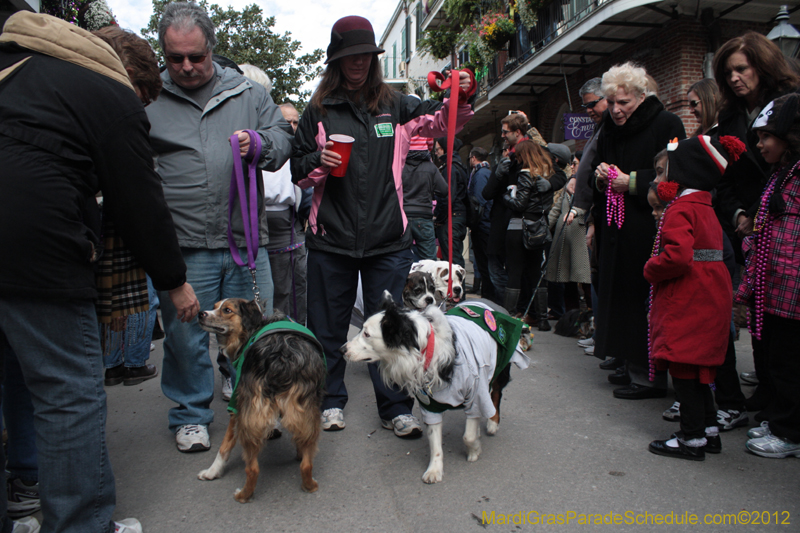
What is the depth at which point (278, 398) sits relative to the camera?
2768 mm

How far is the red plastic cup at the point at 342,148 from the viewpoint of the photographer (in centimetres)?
331

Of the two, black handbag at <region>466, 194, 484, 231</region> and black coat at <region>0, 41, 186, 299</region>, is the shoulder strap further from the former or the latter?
black handbag at <region>466, 194, 484, 231</region>

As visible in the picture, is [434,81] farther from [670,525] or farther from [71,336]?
[670,525]

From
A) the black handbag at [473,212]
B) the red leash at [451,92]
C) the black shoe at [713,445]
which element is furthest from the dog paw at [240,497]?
the black handbag at [473,212]

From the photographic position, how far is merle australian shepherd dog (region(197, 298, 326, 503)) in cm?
276

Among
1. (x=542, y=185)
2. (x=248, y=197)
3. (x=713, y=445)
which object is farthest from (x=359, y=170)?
(x=542, y=185)

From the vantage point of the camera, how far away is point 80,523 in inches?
83.7

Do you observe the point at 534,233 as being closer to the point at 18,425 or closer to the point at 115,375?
the point at 115,375

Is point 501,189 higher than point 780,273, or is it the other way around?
point 501,189

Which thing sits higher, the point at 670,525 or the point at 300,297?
the point at 300,297

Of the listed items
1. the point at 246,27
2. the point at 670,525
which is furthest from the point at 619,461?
the point at 246,27

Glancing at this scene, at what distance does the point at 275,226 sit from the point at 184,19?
6.78ft

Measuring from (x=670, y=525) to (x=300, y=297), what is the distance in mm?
4187

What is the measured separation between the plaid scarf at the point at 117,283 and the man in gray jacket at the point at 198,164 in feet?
3.02
